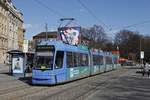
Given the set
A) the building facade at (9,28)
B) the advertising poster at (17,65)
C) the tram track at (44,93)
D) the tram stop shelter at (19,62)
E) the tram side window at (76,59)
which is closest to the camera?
the tram track at (44,93)

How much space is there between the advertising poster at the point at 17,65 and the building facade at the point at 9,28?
62312 millimetres

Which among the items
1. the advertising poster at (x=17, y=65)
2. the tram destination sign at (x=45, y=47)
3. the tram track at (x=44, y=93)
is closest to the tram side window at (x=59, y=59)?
the tram destination sign at (x=45, y=47)

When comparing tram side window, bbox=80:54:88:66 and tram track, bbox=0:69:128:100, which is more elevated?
tram side window, bbox=80:54:88:66

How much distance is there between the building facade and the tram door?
2899 inches

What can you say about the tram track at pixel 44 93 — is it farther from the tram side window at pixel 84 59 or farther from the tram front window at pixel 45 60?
the tram side window at pixel 84 59

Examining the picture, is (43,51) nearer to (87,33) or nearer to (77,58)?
(77,58)

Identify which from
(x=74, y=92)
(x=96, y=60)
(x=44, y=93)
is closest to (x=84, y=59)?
(x=96, y=60)

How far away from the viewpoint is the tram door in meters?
24.5

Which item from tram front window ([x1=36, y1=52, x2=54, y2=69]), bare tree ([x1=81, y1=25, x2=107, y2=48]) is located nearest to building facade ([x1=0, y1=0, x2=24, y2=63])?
bare tree ([x1=81, y1=25, x2=107, y2=48])

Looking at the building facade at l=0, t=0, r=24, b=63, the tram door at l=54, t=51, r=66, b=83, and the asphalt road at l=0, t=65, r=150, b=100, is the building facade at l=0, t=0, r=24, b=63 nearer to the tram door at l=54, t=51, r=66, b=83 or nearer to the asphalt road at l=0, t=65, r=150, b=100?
the tram door at l=54, t=51, r=66, b=83

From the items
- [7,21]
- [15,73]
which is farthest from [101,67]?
[7,21]

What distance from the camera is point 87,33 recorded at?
114375mm

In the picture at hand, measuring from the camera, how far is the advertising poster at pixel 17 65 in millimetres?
35531

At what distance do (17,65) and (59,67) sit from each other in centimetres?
→ 1165
